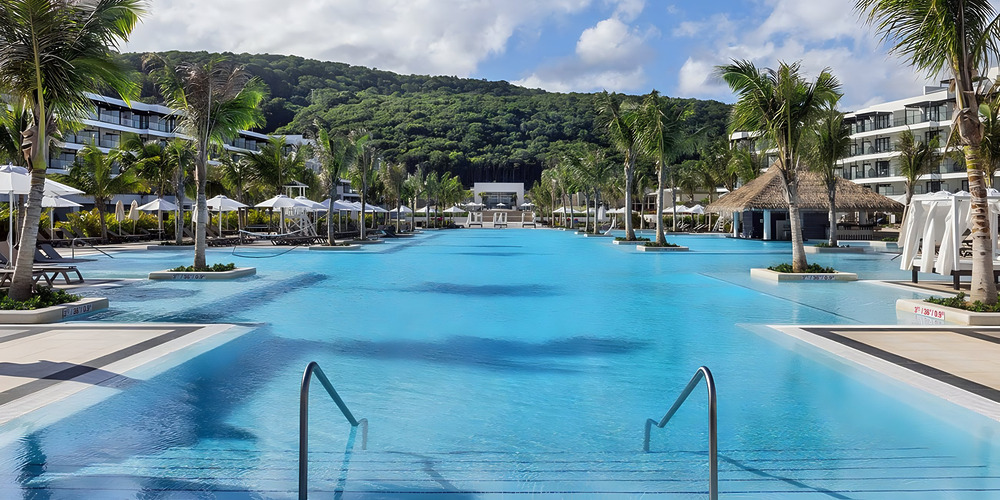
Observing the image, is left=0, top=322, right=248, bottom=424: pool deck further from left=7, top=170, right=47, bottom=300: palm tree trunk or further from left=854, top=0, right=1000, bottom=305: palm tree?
left=854, top=0, right=1000, bottom=305: palm tree

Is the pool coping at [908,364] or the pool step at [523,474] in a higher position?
the pool coping at [908,364]

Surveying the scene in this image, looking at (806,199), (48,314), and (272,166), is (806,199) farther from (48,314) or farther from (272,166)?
(48,314)

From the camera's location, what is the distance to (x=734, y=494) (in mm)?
4113

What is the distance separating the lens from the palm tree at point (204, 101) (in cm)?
1648

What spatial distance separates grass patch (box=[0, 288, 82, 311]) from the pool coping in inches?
432

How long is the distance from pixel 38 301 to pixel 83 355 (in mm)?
3662

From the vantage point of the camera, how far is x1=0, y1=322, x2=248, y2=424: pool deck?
595 centimetres

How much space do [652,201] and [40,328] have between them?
80.7m

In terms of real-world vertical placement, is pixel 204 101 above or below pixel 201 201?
above

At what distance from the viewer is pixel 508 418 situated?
577 centimetres

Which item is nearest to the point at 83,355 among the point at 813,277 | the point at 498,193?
the point at 813,277

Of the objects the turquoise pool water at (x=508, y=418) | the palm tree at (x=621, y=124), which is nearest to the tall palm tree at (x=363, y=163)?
the palm tree at (x=621, y=124)

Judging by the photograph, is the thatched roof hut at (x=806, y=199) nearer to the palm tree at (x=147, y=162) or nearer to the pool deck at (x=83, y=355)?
the palm tree at (x=147, y=162)

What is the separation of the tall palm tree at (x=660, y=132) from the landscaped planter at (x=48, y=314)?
25.2 metres
